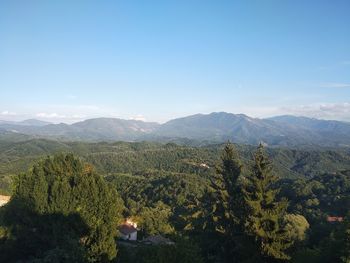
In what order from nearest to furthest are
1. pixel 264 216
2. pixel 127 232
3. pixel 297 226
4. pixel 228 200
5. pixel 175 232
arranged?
pixel 264 216 → pixel 228 200 → pixel 175 232 → pixel 297 226 → pixel 127 232

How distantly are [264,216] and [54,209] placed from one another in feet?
65.9

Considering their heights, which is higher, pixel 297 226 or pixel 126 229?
pixel 297 226

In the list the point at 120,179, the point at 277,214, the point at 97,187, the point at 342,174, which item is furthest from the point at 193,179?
the point at 277,214

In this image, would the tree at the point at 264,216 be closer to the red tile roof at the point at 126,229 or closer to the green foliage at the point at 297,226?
the green foliage at the point at 297,226

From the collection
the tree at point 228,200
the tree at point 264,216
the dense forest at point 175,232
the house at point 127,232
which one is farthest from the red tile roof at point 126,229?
the tree at point 264,216

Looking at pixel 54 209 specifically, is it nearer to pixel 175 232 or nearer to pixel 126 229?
pixel 175 232

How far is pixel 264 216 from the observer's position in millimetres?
30516

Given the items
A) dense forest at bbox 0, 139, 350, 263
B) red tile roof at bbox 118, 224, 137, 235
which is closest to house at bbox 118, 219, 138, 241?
red tile roof at bbox 118, 224, 137, 235

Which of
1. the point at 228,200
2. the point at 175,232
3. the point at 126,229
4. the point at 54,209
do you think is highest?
the point at 228,200

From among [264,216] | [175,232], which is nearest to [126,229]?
[175,232]

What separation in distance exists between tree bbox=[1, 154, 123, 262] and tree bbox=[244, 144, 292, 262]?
38.8ft

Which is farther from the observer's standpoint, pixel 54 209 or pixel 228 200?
pixel 54 209

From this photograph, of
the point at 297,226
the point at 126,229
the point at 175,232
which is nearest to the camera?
the point at 175,232

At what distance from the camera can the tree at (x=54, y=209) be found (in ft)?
121
